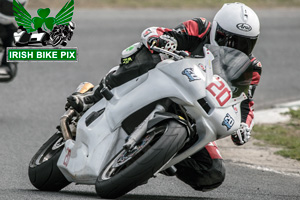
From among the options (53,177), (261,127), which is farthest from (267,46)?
(53,177)

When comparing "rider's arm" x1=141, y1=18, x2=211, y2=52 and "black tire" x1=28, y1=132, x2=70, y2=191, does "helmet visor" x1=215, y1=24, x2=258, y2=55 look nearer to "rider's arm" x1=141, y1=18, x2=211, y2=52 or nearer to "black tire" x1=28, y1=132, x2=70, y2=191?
"rider's arm" x1=141, y1=18, x2=211, y2=52

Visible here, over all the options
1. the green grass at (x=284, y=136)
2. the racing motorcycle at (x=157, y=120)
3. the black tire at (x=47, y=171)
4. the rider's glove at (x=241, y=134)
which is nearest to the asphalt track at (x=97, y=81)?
the black tire at (x=47, y=171)

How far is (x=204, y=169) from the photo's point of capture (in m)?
6.21

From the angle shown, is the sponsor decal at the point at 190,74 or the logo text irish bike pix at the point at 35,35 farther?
the logo text irish bike pix at the point at 35,35

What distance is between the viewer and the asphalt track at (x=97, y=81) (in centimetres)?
638

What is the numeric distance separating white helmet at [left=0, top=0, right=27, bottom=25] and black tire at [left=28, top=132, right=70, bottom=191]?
12.4 ft

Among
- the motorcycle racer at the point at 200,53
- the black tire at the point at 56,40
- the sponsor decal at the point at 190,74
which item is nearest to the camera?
the sponsor decal at the point at 190,74

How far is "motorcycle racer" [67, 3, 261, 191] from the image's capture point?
594 centimetres

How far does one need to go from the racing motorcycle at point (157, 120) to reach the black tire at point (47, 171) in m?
0.14

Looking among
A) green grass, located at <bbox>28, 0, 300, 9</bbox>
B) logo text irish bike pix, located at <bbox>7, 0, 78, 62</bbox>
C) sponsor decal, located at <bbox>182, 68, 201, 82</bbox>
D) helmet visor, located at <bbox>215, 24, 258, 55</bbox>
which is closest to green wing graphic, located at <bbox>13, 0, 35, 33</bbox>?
logo text irish bike pix, located at <bbox>7, 0, 78, 62</bbox>

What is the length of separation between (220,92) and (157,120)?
1.64ft

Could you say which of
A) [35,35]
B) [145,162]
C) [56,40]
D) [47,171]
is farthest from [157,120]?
[35,35]

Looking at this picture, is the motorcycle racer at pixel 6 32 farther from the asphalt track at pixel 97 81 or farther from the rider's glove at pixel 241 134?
the rider's glove at pixel 241 134

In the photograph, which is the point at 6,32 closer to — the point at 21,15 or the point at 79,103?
the point at 21,15
